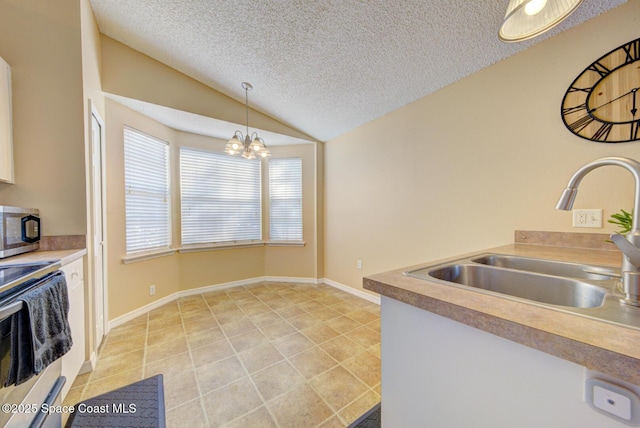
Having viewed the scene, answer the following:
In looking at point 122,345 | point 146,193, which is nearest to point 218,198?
point 146,193

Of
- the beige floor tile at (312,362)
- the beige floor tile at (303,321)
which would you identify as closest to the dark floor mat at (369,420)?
the beige floor tile at (312,362)

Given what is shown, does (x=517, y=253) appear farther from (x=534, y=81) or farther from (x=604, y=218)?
(x=534, y=81)

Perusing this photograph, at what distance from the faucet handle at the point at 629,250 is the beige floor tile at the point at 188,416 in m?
1.97

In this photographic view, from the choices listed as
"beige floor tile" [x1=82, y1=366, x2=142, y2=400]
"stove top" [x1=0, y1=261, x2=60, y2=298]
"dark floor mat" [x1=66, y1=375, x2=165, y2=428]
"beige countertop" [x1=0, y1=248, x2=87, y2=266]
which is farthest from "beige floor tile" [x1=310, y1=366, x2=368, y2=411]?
"beige countertop" [x1=0, y1=248, x2=87, y2=266]

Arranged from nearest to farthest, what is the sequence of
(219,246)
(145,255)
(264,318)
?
(264,318)
(145,255)
(219,246)

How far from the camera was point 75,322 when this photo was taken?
156 cm

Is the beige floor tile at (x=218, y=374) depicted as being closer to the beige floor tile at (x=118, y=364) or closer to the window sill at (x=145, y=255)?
the beige floor tile at (x=118, y=364)

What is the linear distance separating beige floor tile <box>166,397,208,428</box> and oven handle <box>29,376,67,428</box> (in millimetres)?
543

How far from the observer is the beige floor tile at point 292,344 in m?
2.02

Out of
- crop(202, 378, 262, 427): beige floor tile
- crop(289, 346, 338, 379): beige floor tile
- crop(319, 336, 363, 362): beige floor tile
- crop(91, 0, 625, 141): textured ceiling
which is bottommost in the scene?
crop(202, 378, 262, 427): beige floor tile

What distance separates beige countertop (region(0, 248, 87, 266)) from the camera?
4.42 ft

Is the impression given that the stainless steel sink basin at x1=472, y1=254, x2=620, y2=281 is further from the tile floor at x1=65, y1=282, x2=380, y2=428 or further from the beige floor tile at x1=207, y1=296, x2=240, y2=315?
the beige floor tile at x1=207, y1=296, x2=240, y2=315

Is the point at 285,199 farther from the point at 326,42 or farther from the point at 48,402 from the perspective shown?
the point at 48,402

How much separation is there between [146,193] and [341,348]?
Answer: 2808mm
